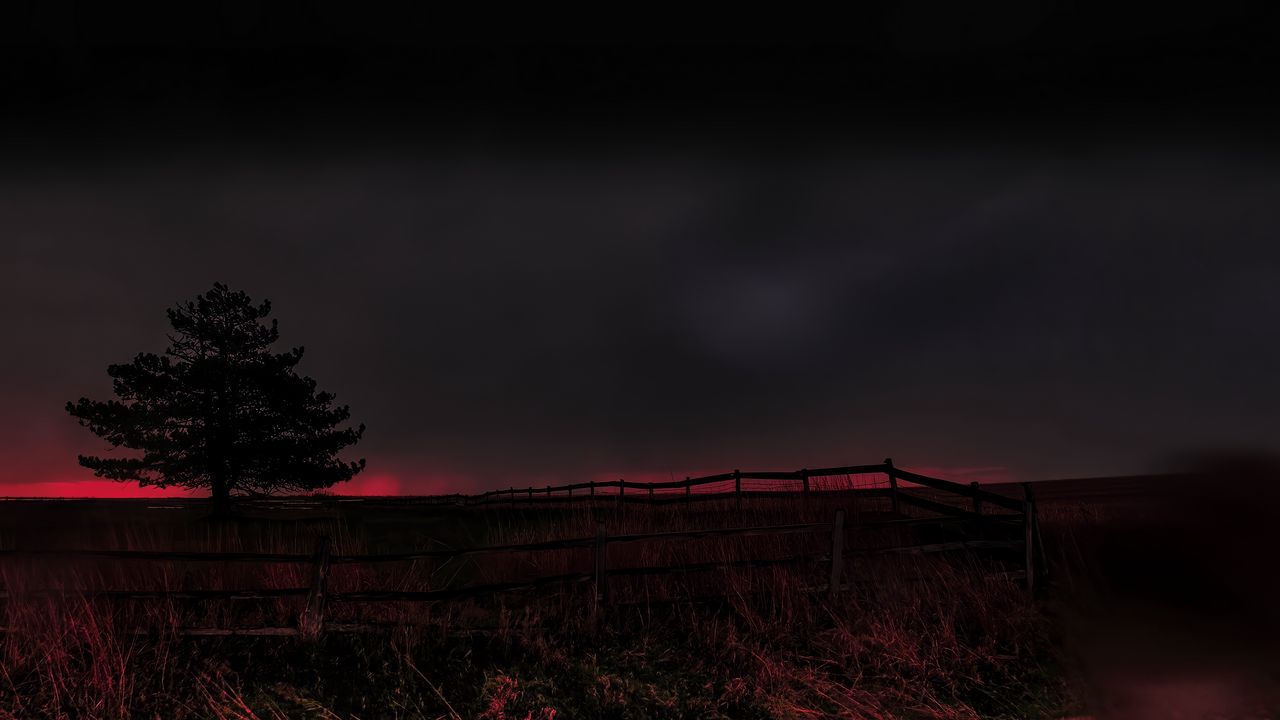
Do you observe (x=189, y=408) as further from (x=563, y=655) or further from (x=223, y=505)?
(x=563, y=655)

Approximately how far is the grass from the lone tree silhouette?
18459mm

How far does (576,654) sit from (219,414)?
24.3 m

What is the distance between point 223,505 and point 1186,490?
29.1 metres

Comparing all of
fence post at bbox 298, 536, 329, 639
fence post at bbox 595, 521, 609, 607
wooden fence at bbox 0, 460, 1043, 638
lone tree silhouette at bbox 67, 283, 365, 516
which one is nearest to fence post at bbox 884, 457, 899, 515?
wooden fence at bbox 0, 460, 1043, 638

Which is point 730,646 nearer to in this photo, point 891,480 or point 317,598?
point 317,598

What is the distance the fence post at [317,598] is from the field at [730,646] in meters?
0.13

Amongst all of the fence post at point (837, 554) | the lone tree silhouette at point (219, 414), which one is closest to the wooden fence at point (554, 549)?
the fence post at point (837, 554)

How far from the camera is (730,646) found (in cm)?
770

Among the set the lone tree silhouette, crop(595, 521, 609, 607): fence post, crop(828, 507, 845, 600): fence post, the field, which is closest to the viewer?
the field

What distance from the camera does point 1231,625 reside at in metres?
6.64

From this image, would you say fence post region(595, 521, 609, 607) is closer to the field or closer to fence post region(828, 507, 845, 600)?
the field

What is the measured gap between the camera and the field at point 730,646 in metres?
6.38

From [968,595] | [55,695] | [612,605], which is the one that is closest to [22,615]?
[55,695]

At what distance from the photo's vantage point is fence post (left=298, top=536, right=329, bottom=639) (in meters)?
7.70
